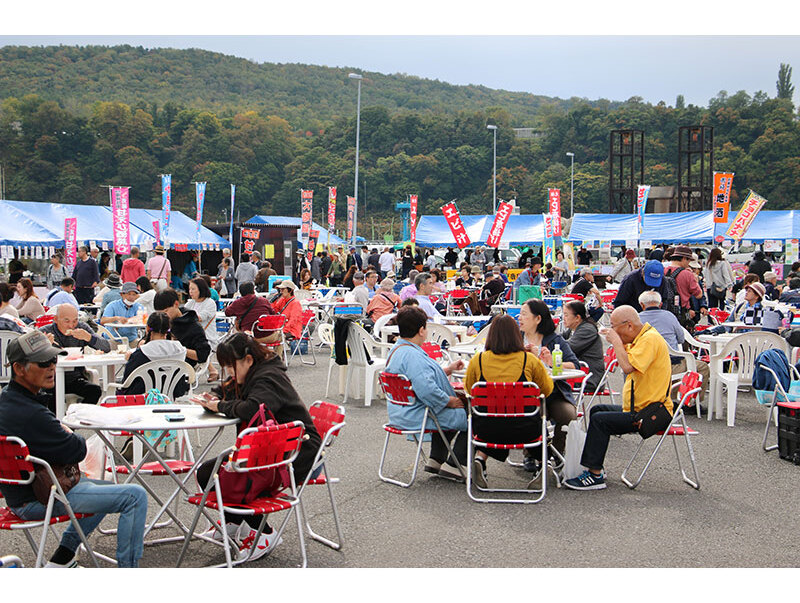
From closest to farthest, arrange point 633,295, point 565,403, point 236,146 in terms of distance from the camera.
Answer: point 565,403 → point 633,295 → point 236,146

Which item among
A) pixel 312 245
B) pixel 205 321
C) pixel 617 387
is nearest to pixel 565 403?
pixel 617 387

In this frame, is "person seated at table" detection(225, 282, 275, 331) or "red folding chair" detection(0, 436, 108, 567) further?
"person seated at table" detection(225, 282, 275, 331)

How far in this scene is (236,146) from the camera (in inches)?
2761

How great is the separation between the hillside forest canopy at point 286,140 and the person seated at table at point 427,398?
55.5m

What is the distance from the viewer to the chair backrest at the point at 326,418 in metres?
4.57

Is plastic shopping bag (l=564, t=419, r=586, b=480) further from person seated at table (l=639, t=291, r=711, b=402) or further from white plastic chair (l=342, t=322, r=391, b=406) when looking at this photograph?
white plastic chair (l=342, t=322, r=391, b=406)

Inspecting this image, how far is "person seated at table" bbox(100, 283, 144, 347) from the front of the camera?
33.0 feet

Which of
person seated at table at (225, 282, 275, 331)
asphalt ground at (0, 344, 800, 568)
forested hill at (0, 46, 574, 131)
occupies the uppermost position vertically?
forested hill at (0, 46, 574, 131)

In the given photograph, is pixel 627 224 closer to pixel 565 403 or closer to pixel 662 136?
pixel 565 403

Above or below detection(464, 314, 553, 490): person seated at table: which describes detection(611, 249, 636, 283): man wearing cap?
above

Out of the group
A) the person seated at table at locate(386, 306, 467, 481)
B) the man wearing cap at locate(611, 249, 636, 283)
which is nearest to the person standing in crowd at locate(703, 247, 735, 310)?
the man wearing cap at locate(611, 249, 636, 283)

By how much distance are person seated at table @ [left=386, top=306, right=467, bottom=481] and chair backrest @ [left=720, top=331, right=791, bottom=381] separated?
3.89 metres

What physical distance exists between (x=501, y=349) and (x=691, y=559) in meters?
1.88

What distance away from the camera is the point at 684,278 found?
10.2 meters
